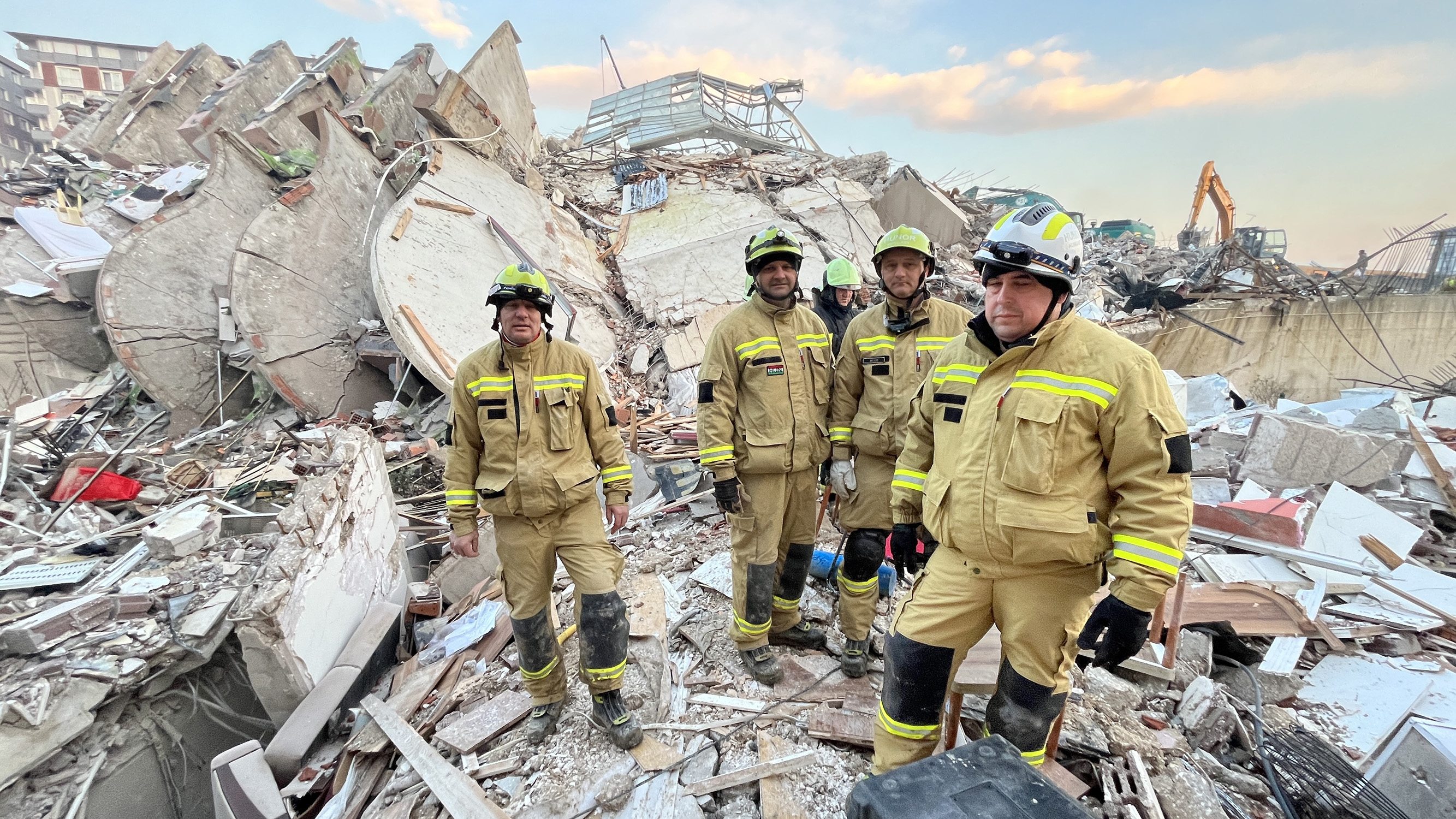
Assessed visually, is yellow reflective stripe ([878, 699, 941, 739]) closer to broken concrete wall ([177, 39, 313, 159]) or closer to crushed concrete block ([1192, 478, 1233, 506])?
crushed concrete block ([1192, 478, 1233, 506])

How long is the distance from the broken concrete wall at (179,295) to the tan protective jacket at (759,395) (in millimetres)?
6058

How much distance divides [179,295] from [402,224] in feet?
7.73

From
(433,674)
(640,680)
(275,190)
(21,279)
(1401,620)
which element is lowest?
(433,674)

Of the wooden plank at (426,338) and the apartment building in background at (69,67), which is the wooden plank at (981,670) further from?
the apartment building in background at (69,67)

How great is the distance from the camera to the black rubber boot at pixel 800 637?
10.1 feet

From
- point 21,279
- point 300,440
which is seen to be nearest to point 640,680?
point 300,440

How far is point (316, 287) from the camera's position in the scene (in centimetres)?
626

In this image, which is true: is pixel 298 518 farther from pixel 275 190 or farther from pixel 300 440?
pixel 275 190

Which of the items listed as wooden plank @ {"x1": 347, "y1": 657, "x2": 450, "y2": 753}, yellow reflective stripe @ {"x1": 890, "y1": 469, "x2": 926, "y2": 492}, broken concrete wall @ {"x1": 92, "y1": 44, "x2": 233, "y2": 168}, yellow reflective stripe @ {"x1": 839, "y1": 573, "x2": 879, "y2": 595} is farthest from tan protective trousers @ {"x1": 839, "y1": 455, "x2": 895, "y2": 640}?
broken concrete wall @ {"x1": 92, "y1": 44, "x2": 233, "y2": 168}

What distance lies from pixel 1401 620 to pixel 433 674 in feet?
17.7

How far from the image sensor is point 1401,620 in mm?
3256

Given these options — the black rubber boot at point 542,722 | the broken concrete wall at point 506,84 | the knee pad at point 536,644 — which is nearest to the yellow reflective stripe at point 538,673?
the knee pad at point 536,644

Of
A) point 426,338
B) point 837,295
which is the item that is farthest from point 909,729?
point 426,338

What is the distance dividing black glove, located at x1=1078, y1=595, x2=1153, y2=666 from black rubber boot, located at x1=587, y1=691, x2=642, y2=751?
5.93 feet
